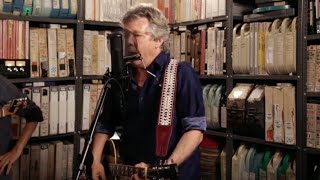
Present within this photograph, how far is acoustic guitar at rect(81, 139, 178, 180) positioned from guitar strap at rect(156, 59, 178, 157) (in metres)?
0.15

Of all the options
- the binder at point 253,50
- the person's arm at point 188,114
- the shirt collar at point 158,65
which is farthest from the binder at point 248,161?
the shirt collar at point 158,65

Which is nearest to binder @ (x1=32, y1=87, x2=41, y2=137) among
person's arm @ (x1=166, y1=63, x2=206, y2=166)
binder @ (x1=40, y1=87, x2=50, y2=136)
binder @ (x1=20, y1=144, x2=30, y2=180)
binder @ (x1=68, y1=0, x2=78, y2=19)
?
binder @ (x1=40, y1=87, x2=50, y2=136)

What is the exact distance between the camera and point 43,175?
2.75m

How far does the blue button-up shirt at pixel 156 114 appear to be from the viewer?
1.60m

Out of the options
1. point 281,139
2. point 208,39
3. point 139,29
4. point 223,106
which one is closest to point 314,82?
point 281,139

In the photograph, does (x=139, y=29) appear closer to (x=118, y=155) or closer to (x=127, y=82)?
(x=127, y=82)

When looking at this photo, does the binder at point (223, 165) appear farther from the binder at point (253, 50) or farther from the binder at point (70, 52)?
the binder at point (70, 52)

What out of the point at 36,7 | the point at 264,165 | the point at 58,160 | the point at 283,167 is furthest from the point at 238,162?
the point at 36,7

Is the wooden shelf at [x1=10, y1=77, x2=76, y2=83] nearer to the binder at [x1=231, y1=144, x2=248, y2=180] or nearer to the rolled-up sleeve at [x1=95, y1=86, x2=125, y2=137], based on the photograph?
the rolled-up sleeve at [x1=95, y1=86, x2=125, y2=137]

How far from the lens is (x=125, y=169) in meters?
1.57

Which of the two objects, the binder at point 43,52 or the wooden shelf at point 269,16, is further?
the binder at point 43,52

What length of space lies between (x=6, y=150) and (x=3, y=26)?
0.81m

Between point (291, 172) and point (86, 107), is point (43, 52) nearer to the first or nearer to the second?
point (86, 107)

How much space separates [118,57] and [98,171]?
55cm
